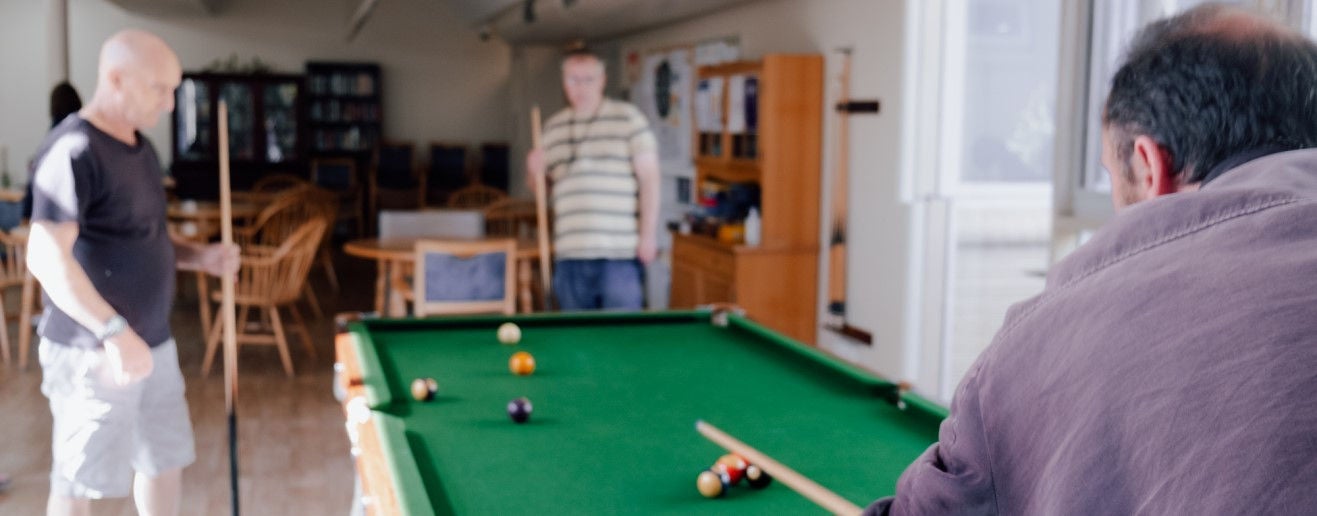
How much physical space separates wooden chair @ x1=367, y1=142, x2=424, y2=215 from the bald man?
34.2ft

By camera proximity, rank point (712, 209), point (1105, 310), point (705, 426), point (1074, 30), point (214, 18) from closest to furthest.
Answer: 1. point (1105, 310)
2. point (705, 426)
3. point (1074, 30)
4. point (712, 209)
5. point (214, 18)

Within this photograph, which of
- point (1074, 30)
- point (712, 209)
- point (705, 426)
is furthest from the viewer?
point (712, 209)

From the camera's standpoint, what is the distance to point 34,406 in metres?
5.50

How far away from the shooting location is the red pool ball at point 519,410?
8.21ft

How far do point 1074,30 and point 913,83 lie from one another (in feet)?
3.77

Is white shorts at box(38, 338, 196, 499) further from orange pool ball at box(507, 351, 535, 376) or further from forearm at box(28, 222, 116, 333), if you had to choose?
orange pool ball at box(507, 351, 535, 376)

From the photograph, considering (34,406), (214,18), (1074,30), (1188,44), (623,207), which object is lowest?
Answer: (34,406)

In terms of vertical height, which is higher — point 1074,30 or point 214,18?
point 214,18

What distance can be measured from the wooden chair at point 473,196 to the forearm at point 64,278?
727 centimetres

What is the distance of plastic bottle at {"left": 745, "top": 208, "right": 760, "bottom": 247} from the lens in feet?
20.7

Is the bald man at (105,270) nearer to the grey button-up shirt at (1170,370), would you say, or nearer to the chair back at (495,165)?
the grey button-up shirt at (1170,370)

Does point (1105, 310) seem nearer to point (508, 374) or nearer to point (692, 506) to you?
point (692, 506)

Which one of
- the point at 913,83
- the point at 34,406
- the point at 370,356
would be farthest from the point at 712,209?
the point at 370,356

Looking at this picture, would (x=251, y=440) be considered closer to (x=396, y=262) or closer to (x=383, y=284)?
(x=396, y=262)
